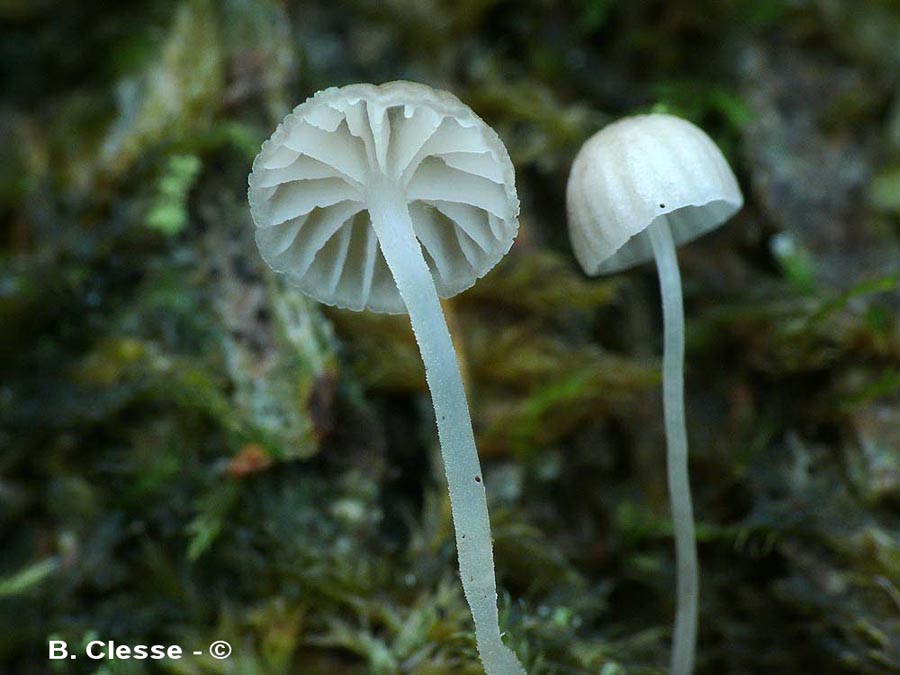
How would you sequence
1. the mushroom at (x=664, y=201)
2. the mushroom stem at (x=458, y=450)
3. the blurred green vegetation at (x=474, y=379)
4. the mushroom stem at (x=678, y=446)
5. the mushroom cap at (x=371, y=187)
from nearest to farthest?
the mushroom cap at (x=371, y=187) < the mushroom stem at (x=458, y=450) < the mushroom at (x=664, y=201) < the mushroom stem at (x=678, y=446) < the blurred green vegetation at (x=474, y=379)

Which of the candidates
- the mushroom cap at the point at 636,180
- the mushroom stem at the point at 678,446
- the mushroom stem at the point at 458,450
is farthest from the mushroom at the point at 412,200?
the mushroom stem at the point at 678,446

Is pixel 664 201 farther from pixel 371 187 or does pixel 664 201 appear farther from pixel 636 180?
pixel 371 187

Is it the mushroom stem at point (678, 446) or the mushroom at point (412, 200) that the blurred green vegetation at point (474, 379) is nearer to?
the mushroom stem at point (678, 446)

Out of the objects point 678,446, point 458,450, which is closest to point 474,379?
point 678,446

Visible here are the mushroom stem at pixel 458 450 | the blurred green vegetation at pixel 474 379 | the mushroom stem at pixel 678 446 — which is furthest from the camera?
the blurred green vegetation at pixel 474 379

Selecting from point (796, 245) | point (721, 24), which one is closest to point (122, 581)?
point (796, 245)

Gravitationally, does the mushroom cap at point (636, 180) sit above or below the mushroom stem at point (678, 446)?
above

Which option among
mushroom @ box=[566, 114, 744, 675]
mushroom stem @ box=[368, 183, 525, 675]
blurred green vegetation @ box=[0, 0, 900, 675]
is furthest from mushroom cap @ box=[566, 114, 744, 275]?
blurred green vegetation @ box=[0, 0, 900, 675]
